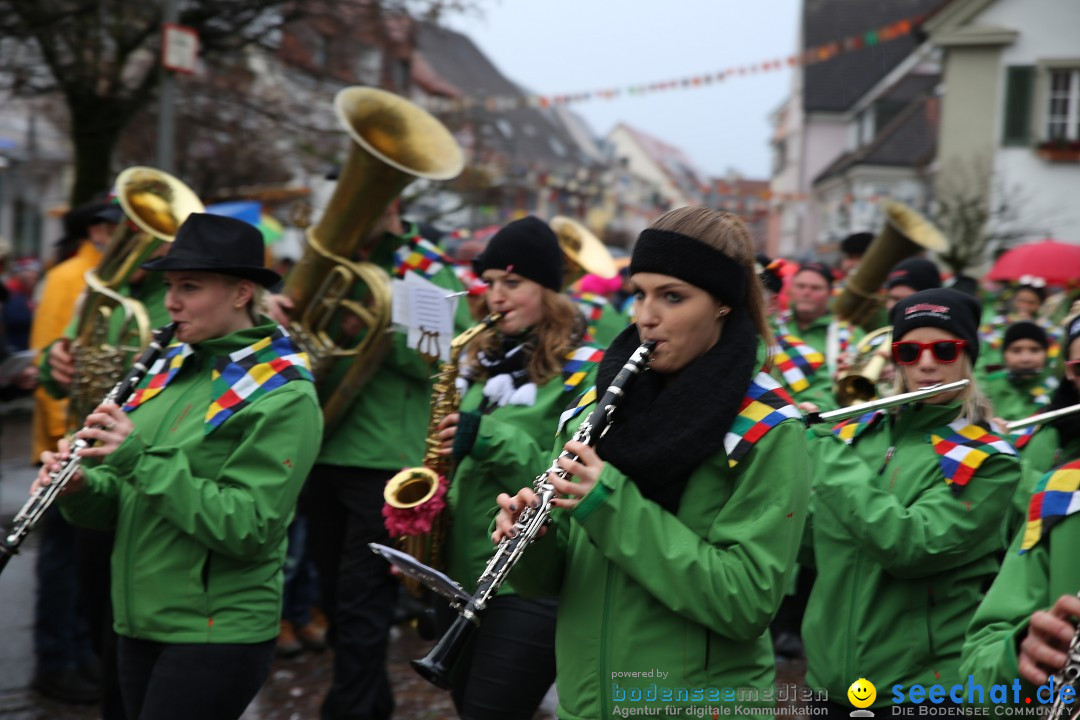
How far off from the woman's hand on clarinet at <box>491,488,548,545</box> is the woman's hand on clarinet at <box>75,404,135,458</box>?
130 centimetres

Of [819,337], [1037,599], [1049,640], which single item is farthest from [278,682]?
[1049,640]

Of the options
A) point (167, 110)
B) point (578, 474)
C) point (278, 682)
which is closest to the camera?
point (578, 474)

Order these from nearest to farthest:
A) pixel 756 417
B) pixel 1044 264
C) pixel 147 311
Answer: pixel 756 417, pixel 147 311, pixel 1044 264

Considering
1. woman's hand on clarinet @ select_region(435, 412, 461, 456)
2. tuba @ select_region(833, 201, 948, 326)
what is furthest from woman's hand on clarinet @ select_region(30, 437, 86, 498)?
tuba @ select_region(833, 201, 948, 326)

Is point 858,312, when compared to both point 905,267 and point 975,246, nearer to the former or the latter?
point 905,267

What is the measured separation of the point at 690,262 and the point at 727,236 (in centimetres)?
13

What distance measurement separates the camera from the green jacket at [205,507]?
11.5ft

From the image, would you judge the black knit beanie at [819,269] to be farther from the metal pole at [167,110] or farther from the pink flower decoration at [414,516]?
the metal pole at [167,110]

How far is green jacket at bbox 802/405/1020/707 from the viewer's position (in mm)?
3455

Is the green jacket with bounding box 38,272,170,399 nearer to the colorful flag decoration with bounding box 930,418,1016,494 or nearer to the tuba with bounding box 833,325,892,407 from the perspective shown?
the tuba with bounding box 833,325,892,407

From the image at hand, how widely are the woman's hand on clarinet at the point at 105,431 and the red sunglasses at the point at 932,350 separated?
7.82 ft

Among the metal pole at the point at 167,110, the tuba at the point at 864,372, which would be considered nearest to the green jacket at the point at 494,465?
the tuba at the point at 864,372

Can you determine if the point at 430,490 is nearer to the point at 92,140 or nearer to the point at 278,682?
the point at 278,682

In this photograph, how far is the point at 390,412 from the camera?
5.60 m
